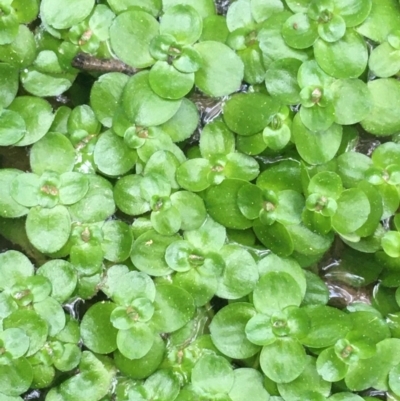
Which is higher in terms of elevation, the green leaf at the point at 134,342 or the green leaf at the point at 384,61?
the green leaf at the point at 384,61

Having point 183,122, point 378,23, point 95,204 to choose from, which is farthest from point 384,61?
point 95,204

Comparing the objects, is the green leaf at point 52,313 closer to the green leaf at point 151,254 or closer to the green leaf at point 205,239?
the green leaf at point 151,254

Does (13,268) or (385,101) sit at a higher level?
(385,101)

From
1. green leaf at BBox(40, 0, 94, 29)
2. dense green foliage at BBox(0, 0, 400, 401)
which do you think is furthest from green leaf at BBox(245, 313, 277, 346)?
green leaf at BBox(40, 0, 94, 29)

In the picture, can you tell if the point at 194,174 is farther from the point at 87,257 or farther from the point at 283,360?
the point at 283,360

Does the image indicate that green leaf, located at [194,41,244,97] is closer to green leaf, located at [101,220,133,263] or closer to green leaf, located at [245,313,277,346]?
green leaf, located at [101,220,133,263]

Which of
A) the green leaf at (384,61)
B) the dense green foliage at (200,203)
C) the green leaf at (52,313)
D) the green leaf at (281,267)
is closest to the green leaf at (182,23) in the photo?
the dense green foliage at (200,203)

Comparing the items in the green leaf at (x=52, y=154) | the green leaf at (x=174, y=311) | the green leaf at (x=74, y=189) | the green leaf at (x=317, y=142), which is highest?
the green leaf at (x=317, y=142)

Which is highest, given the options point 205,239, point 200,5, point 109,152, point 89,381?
point 200,5
